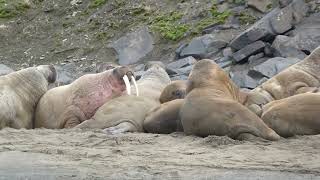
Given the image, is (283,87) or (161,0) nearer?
(283,87)

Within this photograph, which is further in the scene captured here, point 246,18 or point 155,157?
point 246,18

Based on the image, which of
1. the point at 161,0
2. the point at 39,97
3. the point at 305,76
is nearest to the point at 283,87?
the point at 305,76

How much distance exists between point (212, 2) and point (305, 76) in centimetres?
765

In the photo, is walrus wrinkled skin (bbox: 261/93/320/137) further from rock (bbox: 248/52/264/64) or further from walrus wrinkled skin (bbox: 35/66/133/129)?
rock (bbox: 248/52/264/64)

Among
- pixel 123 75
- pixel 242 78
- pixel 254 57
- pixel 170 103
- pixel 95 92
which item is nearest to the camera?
pixel 170 103

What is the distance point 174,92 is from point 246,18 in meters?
7.82

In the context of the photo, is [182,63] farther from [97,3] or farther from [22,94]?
[22,94]

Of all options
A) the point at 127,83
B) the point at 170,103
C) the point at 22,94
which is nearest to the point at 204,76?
the point at 170,103

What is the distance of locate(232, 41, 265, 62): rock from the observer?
14180 millimetres

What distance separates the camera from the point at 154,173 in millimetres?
5426

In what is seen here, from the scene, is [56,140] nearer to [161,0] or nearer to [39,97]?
[39,97]

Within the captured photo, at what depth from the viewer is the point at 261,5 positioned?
1619 cm

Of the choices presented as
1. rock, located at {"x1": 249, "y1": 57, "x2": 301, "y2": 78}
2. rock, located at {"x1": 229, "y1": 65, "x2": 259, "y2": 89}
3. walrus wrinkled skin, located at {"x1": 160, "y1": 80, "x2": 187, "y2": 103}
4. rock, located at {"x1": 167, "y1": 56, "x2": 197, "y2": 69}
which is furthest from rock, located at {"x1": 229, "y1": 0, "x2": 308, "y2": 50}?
Answer: walrus wrinkled skin, located at {"x1": 160, "y1": 80, "x2": 187, "y2": 103}

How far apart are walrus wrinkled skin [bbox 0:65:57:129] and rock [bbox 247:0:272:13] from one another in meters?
7.23
